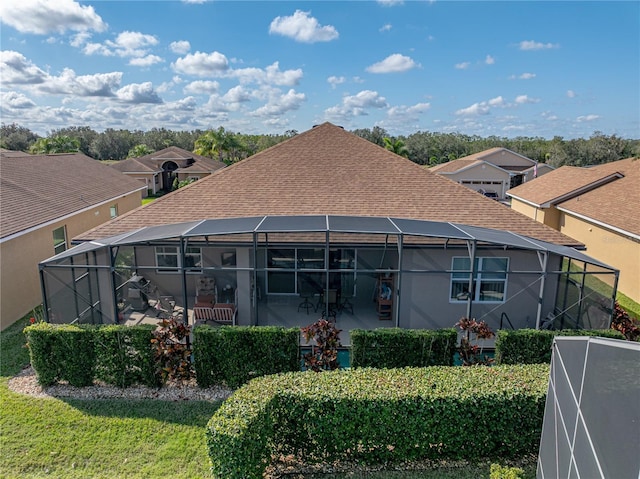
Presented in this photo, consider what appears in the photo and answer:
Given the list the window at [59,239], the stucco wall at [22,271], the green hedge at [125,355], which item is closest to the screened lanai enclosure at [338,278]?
the green hedge at [125,355]

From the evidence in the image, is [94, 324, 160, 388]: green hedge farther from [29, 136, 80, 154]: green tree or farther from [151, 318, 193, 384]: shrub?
[29, 136, 80, 154]: green tree

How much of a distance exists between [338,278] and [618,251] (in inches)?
477

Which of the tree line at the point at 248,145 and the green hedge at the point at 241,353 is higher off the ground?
the tree line at the point at 248,145

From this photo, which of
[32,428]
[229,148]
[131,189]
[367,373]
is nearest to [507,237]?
[367,373]

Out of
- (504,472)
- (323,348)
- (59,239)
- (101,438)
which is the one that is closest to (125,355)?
(101,438)

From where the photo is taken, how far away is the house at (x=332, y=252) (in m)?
10.8

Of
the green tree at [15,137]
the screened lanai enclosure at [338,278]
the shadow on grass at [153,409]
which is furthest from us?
the green tree at [15,137]

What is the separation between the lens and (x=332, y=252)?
1464 centimetres

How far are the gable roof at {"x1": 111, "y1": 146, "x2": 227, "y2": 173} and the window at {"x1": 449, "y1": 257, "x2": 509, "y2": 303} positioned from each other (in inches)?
1418

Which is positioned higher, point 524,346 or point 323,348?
point 524,346

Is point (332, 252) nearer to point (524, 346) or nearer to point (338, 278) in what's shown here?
point (338, 278)

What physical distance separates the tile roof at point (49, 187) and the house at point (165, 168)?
1492 cm

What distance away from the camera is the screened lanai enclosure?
10.5 meters

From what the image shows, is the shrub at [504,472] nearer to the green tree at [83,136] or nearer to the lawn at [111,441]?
the lawn at [111,441]
